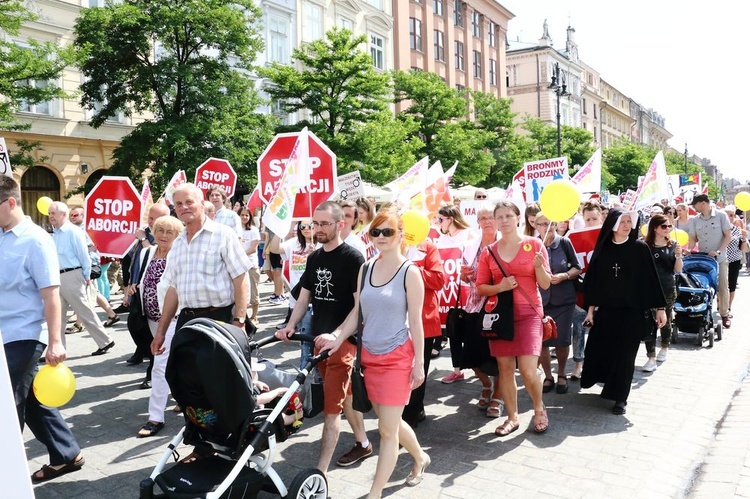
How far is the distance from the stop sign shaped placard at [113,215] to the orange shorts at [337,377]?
544cm

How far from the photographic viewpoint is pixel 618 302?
6.39 m

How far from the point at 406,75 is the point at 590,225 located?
28107 millimetres

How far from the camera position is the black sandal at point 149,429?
560 centimetres

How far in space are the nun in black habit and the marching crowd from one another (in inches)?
0.5

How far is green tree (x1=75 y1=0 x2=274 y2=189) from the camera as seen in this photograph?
827 inches

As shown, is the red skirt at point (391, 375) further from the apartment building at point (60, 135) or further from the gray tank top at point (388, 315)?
the apartment building at point (60, 135)

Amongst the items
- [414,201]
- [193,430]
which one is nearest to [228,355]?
[193,430]

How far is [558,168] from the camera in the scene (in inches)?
466

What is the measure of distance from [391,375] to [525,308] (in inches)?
73.3

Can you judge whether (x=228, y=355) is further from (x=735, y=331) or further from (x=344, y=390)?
(x=735, y=331)

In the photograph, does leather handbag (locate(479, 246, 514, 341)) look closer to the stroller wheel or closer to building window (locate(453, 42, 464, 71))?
the stroller wheel

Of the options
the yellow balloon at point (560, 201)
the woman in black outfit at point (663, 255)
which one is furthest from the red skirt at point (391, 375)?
the woman in black outfit at point (663, 255)

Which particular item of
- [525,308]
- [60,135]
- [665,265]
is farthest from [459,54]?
[525,308]

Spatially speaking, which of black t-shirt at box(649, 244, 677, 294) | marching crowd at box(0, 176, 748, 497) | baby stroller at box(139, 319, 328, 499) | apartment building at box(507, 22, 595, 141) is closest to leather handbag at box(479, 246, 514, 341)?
marching crowd at box(0, 176, 748, 497)
